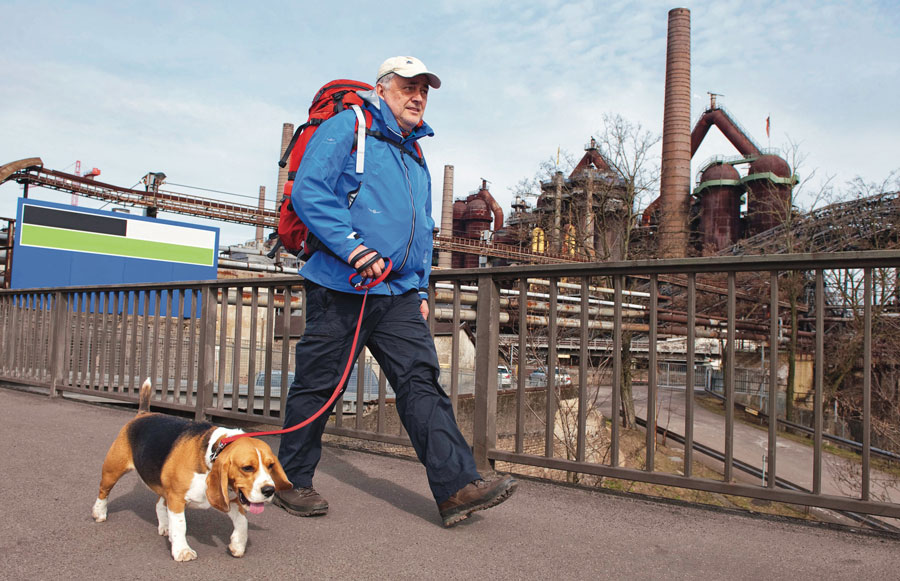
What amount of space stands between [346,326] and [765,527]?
1.91 meters

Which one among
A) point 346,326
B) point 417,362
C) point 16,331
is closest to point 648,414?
point 417,362

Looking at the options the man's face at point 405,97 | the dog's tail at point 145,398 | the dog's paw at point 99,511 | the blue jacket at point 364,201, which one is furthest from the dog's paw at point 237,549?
the man's face at point 405,97

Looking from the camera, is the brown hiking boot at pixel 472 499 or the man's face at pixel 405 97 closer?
the brown hiking boot at pixel 472 499

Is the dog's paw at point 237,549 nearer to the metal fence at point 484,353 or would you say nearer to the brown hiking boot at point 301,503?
the brown hiking boot at point 301,503

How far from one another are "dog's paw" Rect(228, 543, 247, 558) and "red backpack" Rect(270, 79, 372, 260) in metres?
1.16

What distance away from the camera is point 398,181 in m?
2.73

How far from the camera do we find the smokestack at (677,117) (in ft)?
139

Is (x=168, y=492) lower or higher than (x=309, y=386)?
lower

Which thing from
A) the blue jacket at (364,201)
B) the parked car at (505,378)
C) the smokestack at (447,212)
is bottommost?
the parked car at (505,378)

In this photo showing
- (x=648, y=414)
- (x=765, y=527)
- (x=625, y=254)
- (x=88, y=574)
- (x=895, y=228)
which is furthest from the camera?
(x=895, y=228)

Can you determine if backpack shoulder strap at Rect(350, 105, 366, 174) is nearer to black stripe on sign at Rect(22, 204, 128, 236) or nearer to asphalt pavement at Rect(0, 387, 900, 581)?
asphalt pavement at Rect(0, 387, 900, 581)

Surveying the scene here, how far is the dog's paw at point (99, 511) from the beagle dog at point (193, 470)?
7 cm

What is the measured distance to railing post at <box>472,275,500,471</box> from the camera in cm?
359

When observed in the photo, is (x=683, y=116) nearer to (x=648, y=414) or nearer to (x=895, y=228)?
(x=895, y=228)
